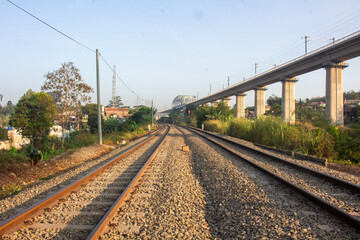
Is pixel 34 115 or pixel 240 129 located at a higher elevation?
pixel 34 115

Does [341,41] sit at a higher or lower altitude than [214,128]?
higher

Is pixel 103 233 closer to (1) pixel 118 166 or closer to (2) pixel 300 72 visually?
(1) pixel 118 166

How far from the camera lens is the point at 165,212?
13.7ft

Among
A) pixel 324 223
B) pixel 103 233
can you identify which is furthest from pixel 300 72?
pixel 103 233

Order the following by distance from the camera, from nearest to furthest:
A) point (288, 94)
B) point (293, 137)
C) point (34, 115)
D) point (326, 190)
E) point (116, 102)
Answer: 1. point (326, 190)
2. point (293, 137)
3. point (34, 115)
4. point (288, 94)
5. point (116, 102)

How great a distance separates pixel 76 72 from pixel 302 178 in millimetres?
17157

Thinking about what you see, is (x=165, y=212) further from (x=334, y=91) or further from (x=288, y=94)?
(x=288, y=94)

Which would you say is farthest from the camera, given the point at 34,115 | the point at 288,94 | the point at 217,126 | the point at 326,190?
the point at 288,94

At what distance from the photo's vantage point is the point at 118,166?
8508 mm

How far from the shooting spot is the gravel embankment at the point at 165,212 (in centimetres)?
340

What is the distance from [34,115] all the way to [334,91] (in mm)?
27929

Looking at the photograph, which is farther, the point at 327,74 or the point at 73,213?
the point at 327,74

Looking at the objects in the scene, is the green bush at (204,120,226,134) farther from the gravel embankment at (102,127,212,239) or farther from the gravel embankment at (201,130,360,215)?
the gravel embankment at (102,127,212,239)

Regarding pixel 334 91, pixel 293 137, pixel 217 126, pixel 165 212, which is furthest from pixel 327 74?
pixel 165 212
